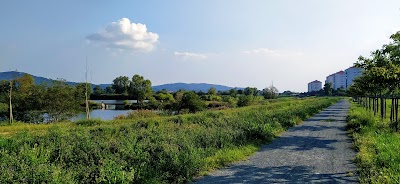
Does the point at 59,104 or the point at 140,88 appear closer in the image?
the point at 59,104

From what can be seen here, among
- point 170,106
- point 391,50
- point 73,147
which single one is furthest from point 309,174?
point 170,106

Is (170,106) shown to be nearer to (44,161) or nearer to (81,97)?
(81,97)

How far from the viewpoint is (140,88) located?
275 feet

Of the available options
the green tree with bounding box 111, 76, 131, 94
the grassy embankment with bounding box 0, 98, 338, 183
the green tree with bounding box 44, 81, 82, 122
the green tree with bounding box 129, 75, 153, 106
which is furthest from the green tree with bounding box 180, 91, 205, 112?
the green tree with bounding box 111, 76, 131, 94

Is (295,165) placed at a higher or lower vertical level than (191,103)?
lower

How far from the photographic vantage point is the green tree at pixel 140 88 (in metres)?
82.5

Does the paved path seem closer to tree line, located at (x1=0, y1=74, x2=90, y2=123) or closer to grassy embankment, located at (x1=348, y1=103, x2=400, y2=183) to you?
grassy embankment, located at (x1=348, y1=103, x2=400, y2=183)

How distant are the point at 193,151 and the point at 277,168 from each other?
2121 mm

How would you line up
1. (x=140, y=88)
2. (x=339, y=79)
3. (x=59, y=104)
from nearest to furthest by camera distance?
(x=59, y=104) < (x=140, y=88) < (x=339, y=79)

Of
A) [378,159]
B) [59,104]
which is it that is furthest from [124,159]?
[59,104]

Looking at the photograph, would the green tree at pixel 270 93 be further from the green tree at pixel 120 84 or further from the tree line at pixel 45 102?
the tree line at pixel 45 102

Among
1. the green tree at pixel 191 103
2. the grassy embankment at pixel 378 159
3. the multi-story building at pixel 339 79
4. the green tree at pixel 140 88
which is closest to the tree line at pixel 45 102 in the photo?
the green tree at pixel 191 103

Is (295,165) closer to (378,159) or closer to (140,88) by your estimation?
(378,159)

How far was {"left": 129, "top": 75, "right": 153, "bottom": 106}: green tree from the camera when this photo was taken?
82525 mm
